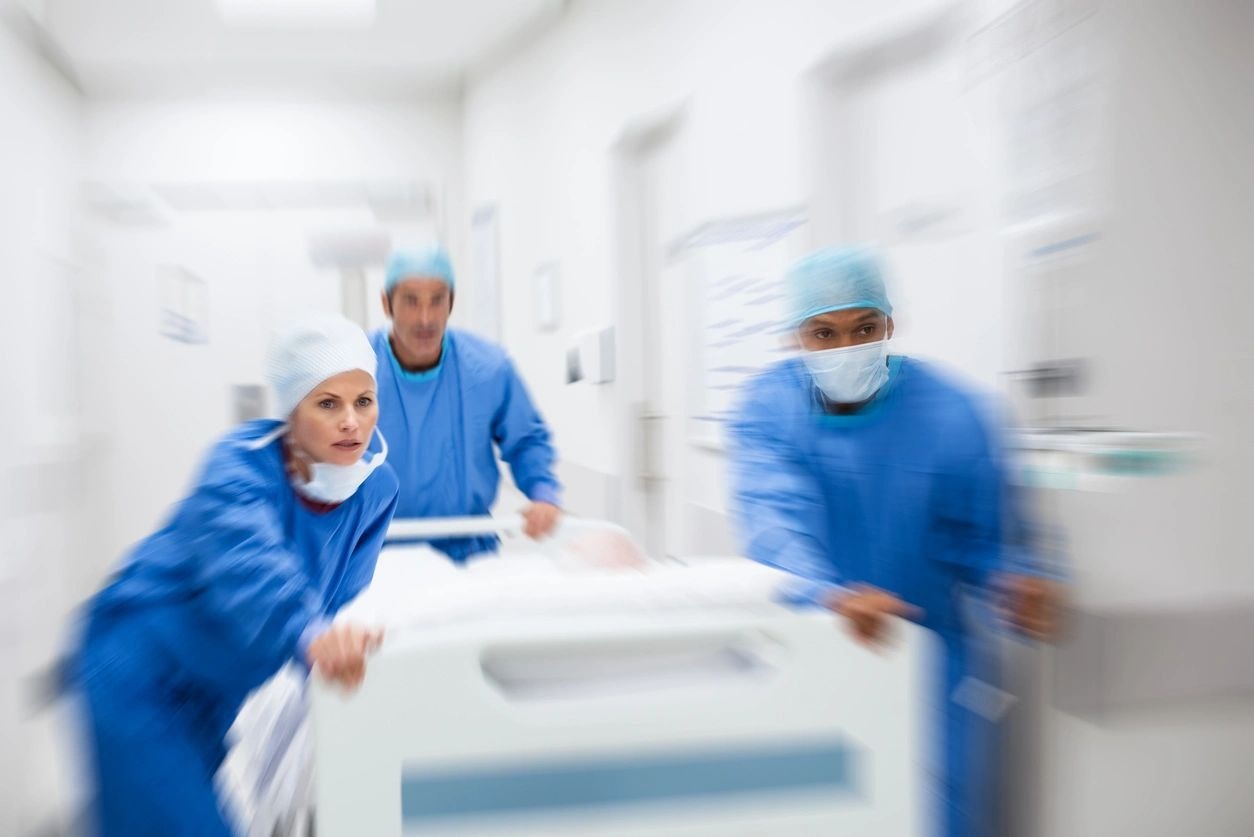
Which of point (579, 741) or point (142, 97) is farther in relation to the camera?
point (142, 97)

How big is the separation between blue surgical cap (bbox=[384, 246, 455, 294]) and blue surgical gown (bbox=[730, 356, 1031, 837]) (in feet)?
2.94

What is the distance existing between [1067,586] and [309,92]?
6.04 ft

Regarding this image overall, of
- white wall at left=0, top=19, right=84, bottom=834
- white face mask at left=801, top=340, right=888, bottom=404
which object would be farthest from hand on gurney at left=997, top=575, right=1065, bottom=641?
white wall at left=0, top=19, right=84, bottom=834

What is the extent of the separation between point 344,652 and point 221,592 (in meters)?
0.39

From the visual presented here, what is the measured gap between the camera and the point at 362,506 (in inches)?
43.8

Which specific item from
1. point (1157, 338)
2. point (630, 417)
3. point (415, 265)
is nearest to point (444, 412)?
point (415, 265)

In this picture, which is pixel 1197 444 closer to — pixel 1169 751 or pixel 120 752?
pixel 1169 751

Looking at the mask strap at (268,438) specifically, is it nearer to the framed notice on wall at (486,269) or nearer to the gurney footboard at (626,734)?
the gurney footboard at (626,734)

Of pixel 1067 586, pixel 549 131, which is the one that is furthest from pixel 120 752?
pixel 549 131

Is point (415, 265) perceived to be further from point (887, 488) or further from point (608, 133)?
point (887, 488)

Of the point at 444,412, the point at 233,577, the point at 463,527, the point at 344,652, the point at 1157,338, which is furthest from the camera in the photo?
the point at 444,412

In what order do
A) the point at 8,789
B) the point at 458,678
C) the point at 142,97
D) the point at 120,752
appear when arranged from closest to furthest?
the point at 458,678, the point at 120,752, the point at 8,789, the point at 142,97

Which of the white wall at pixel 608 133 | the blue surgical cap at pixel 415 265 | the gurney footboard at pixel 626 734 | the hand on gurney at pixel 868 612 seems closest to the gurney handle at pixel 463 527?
the white wall at pixel 608 133

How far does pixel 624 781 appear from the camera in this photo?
0.59 metres
